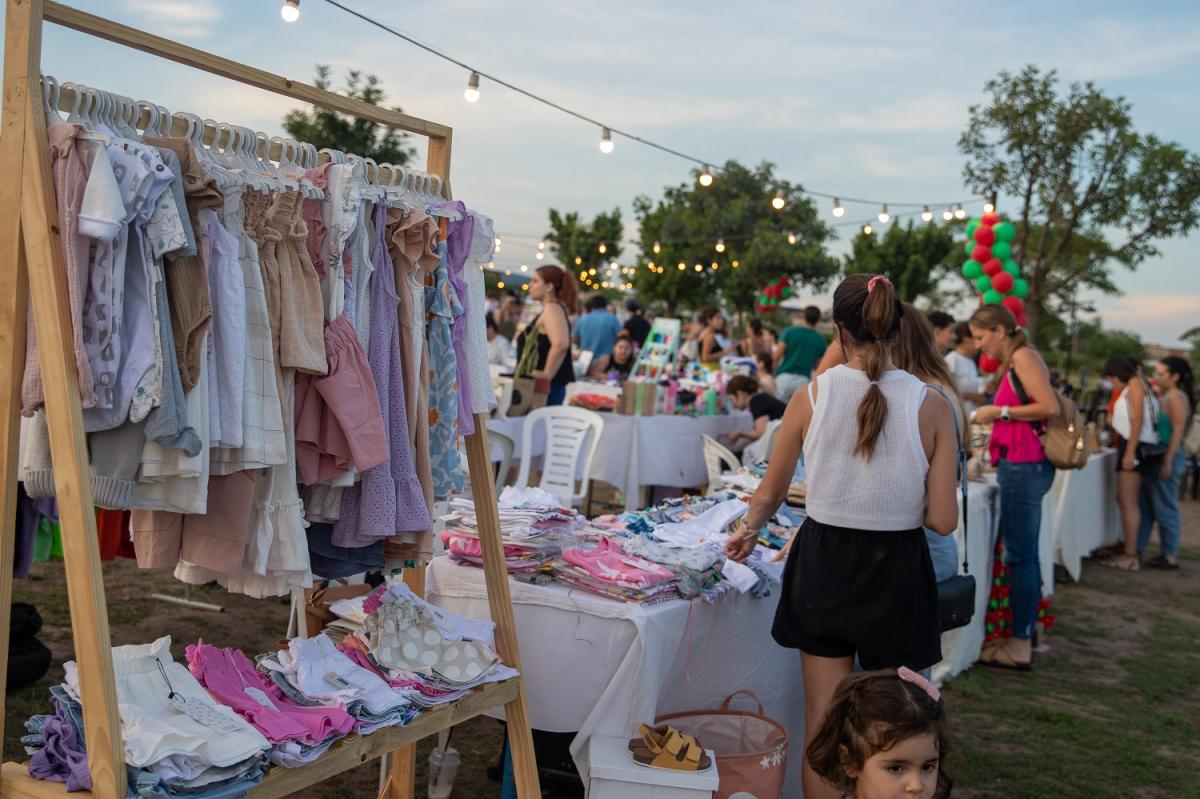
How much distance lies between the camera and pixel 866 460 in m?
2.81

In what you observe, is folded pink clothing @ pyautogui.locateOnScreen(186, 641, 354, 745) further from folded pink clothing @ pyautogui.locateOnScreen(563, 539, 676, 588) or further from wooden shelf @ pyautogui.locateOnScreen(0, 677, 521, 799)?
folded pink clothing @ pyautogui.locateOnScreen(563, 539, 676, 588)

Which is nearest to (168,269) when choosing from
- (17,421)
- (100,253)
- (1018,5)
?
(100,253)

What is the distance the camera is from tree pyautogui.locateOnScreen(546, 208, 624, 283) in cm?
2814

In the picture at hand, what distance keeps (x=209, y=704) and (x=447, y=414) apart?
2.82 feet

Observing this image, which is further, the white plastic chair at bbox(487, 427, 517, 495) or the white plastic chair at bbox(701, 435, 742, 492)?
the white plastic chair at bbox(701, 435, 742, 492)

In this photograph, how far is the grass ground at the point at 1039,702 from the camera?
3.92 metres

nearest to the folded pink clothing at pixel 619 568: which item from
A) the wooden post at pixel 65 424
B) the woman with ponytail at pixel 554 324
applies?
the wooden post at pixel 65 424

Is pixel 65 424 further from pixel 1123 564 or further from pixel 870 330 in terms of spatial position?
pixel 1123 564

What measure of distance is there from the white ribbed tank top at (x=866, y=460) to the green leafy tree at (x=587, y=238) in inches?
990

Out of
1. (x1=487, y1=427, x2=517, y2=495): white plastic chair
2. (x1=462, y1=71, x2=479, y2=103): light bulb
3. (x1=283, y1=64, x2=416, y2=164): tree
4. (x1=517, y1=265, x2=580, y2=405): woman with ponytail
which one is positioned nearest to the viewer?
(x1=487, y1=427, x2=517, y2=495): white plastic chair

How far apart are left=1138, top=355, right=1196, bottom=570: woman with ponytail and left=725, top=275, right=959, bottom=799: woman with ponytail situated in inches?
252

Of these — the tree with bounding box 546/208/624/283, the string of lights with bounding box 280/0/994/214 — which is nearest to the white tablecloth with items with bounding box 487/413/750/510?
the string of lights with bounding box 280/0/994/214

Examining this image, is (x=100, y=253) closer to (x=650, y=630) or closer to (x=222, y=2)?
(x=650, y=630)

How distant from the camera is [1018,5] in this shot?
10.2 meters
